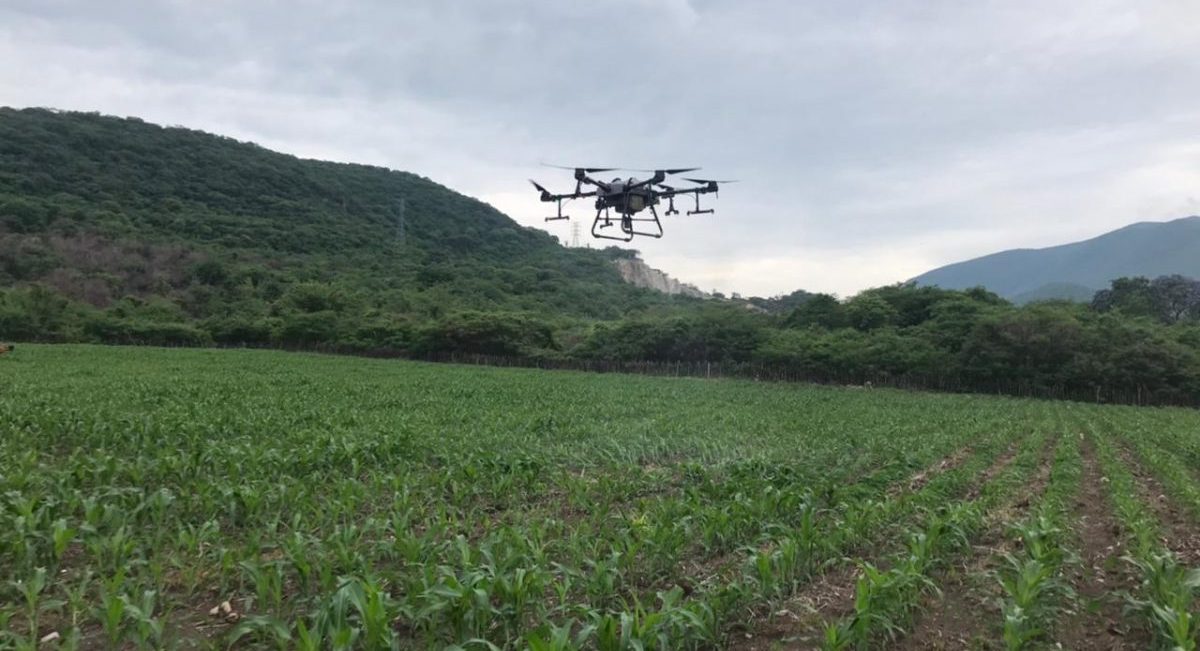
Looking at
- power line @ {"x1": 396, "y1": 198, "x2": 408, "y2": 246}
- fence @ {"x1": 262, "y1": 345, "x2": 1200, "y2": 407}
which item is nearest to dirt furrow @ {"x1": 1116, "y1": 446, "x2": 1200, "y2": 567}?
fence @ {"x1": 262, "y1": 345, "x2": 1200, "y2": 407}

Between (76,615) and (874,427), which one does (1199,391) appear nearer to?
(874,427)

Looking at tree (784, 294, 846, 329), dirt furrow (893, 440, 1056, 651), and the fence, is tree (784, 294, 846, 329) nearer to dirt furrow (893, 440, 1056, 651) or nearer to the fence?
the fence

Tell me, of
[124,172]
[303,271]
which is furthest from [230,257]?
[124,172]

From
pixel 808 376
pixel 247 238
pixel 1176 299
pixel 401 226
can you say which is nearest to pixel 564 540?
pixel 808 376

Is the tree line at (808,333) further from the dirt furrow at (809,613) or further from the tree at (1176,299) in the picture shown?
the dirt furrow at (809,613)

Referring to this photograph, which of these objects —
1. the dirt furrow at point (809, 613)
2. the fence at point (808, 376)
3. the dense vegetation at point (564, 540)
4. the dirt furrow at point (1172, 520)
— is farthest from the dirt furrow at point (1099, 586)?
the fence at point (808, 376)
